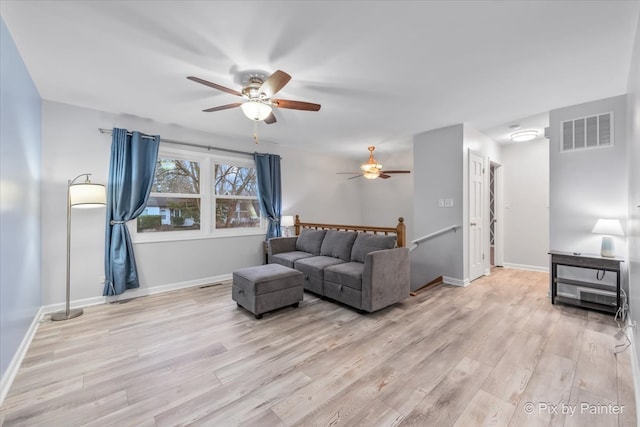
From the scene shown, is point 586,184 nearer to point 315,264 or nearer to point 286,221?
point 315,264

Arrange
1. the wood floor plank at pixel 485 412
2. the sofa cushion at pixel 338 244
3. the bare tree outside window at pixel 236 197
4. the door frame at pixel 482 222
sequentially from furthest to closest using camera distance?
the bare tree outside window at pixel 236 197 < the door frame at pixel 482 222 < the sofa cushion at pixel 338 244 < the wood floor plank at pixel 485 412

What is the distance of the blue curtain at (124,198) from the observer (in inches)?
135

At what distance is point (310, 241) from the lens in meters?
4.39

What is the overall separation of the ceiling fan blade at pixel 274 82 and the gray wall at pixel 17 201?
1.80m

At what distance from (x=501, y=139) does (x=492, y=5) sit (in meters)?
3.88

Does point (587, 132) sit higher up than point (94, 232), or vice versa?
point (587, 132)

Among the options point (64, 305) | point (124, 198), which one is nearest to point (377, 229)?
point (124, 198)

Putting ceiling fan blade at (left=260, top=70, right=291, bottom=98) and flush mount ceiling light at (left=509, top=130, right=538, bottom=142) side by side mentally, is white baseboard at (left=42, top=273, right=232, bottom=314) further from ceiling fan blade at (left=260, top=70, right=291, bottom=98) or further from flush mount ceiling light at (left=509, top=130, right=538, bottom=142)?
flush mount ceiling light at (left=509, top=130, right=538, bottom=142)

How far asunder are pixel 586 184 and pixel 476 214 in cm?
135

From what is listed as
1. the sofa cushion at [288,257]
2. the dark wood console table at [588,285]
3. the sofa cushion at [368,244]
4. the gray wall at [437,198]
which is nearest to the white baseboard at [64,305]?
the sofa cushion at [288,257]

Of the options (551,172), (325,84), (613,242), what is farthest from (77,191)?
(613,242)

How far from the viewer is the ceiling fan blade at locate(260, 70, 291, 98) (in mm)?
2080

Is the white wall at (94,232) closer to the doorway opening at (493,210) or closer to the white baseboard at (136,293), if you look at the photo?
the white baseboard at (136,293)

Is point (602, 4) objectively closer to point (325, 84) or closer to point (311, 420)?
point (325, 84)
